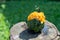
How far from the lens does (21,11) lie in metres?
6.58

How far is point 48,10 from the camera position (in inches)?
260

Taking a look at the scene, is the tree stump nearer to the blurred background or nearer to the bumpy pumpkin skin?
the bumpy pumpkin skin

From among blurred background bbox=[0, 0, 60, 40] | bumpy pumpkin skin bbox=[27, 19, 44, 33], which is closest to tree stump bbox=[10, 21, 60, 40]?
bumpy pumpkin skin bbox=[27, 19, 44, 33]

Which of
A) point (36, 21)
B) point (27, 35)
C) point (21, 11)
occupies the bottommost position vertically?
point (27, 35)

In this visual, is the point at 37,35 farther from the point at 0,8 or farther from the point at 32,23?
the point at 0,8

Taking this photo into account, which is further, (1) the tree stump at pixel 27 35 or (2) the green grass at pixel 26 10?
(2) the green grass at pixel 26 10

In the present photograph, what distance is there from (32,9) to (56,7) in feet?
2.22

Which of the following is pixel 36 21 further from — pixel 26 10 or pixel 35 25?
pixel 26 10

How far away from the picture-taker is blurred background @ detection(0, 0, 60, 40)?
19.4 feet

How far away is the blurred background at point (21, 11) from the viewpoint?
592cm

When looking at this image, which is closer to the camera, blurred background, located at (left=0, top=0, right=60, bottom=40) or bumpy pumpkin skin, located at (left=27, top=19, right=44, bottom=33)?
bumpy pumpkin skin, located at (left=27, top=19, right=44, bottom=33)

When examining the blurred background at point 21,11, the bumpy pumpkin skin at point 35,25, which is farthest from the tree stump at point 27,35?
the blurred background at point 21,11

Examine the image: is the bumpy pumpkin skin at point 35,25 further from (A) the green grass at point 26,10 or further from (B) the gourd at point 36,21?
(A) the green grass at point 26,10

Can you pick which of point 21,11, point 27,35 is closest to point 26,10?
point 21,11
